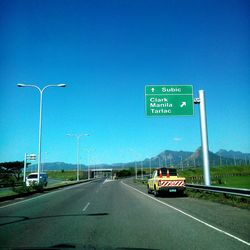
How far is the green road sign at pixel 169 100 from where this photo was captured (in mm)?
27094

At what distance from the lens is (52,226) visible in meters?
11.2

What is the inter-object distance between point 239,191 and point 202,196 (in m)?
5.08

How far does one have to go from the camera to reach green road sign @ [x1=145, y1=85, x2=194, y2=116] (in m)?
27.1

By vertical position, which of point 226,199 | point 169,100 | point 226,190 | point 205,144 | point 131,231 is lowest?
point 131,231

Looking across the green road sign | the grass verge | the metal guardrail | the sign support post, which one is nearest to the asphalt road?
the metal guardrail

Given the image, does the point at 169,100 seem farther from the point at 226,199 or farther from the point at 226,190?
the point at 226,199

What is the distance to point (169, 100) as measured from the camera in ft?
90.0

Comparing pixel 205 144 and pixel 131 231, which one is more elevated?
pixel 205 144

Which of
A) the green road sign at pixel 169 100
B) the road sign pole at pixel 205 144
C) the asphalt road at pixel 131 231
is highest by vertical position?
the green road sign at pixel 169 100

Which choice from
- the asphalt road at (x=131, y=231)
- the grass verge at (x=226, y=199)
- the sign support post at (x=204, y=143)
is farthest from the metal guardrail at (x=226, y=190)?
the asphalt road at (x=131, y=231)

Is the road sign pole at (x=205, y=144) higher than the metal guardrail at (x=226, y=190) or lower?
higher

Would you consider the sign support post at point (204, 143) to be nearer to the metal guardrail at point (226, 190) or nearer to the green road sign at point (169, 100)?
the metal guardrail at point (226, 190)

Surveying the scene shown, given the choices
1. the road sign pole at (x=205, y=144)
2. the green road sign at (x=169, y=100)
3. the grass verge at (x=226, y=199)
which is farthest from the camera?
the green road sign at (x=169, y=100)

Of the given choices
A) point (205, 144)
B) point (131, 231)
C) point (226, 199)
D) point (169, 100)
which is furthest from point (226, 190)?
point (131, 231)
